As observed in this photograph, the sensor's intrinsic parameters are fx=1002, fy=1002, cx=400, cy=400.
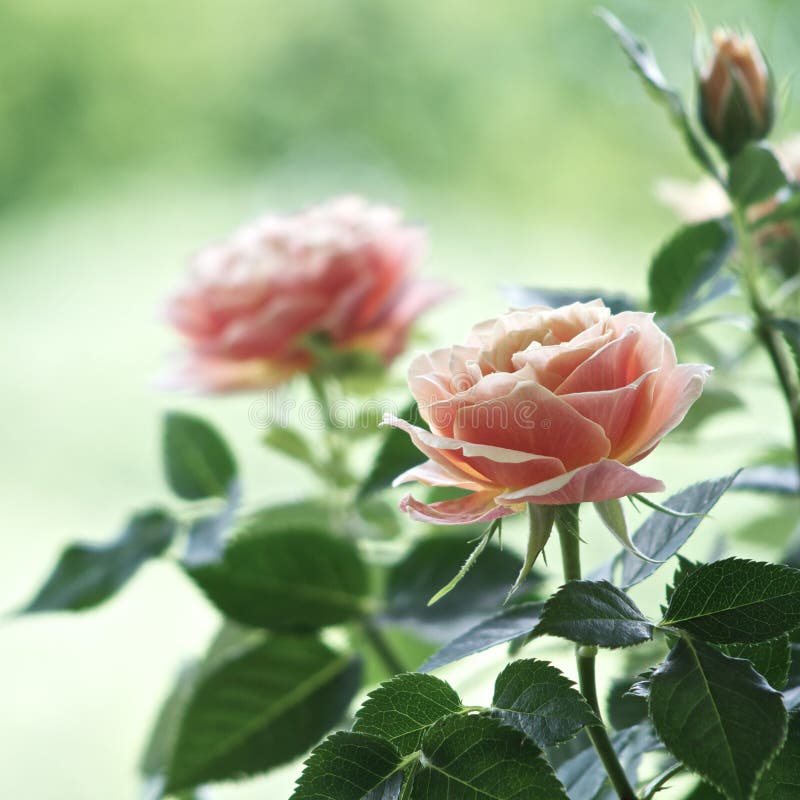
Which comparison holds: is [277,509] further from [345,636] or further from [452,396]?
[452,396]

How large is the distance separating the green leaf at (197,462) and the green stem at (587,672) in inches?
8.7

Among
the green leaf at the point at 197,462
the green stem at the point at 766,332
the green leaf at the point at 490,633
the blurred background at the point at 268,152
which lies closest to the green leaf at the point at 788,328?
the green stem at the point at 766,332

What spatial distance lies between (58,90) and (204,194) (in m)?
0.29

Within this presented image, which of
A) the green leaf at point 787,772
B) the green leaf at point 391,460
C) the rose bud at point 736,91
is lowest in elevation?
the green leaf at point 787,772

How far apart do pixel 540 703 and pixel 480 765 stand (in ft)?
0.05

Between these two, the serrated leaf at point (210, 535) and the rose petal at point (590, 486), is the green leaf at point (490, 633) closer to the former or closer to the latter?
the rose petal at point (590, 486)

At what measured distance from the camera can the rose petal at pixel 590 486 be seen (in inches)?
6.6

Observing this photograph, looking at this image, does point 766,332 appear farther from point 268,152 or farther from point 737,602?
point 268,152

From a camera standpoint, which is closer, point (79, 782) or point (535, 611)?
point (535, 611)

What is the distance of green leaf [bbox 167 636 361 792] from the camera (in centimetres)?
31

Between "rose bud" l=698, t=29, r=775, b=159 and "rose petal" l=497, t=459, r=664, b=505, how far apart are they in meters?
0.17

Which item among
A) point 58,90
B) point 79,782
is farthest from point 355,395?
point 58,90

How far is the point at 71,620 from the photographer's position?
120 cm

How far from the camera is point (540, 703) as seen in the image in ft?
→ 0.59
